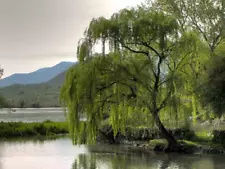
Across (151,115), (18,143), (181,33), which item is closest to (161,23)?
(181,33)

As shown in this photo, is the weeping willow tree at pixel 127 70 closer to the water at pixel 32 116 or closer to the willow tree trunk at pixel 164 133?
the willow tree trunk at pixel 164 133

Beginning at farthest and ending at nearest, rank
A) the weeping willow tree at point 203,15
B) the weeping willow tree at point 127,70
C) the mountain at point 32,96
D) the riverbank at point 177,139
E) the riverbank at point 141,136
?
the mountain at point 32,96 → the weeping willow tree at point 203,15 → the riverbank at point 141,136 → the riverbank at point 177,139 → the weeping willow tree at point 127,70

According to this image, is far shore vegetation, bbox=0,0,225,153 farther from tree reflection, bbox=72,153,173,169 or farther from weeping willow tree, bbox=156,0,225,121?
weeping willow tree, bbox=156,0,225,121

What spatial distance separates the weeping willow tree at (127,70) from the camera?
73.9 feet

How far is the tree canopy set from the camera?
74.0ft

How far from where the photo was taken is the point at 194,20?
35.6 m

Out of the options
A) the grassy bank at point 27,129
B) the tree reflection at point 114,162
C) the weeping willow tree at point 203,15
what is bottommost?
the tree reflection at point 114,162

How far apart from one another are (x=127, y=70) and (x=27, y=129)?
47.8 ft

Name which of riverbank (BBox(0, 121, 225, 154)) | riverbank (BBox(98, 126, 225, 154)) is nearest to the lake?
riverbank (BBox(98, 126, 225, 154))

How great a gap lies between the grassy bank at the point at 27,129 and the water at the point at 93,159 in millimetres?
6618

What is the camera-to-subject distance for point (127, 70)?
2298cm

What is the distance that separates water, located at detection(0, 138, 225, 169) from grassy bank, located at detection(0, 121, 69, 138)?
6.62 m

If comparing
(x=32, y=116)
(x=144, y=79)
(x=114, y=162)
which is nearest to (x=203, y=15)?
(x=144, y=79)

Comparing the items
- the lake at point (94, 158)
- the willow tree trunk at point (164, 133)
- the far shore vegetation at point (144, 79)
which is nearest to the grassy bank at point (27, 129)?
the lake at point (94, 158)
